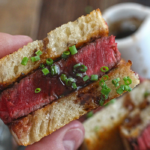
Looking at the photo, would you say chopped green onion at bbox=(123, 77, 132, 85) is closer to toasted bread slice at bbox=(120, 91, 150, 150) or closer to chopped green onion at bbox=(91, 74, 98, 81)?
chopped green onion at bbox=(91, 74, 98, 81)

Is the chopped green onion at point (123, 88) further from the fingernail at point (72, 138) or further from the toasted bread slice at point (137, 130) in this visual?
the toasted bread slice at point (137, 130)

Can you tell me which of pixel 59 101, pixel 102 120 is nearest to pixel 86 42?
pixel 59 101

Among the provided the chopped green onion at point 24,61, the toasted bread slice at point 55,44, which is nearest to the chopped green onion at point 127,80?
the toasted bread slice at point 55,44

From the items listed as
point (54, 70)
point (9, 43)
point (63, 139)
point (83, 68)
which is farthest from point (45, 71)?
point (63, 139)

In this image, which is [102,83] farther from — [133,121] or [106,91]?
[133,121]

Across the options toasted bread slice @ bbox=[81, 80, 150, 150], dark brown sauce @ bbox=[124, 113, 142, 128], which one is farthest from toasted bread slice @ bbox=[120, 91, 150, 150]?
toasted bread slice @ bbox=[81, 80, 150, 150]

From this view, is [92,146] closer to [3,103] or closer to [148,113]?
[148,113]
